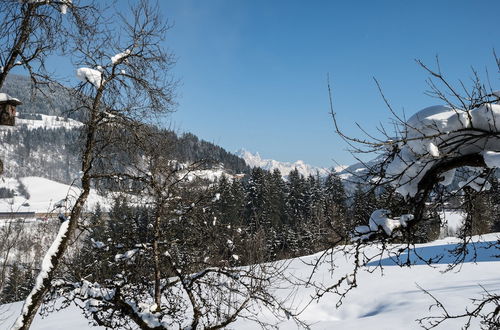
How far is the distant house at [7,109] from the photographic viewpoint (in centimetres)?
375

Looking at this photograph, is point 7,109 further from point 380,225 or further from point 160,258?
point 160,258

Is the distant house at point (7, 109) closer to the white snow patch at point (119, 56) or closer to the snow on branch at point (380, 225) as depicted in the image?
the white snow patch at point (119, 56)

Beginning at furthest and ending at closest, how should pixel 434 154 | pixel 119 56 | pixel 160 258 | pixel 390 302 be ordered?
pixel 390 302
pixel 160 258
pixel 119 56
pixel 434 154

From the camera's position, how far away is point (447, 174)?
3047 mm

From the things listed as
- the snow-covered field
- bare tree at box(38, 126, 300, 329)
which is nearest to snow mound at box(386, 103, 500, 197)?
bare tree at box(38, 126, 300, 329)

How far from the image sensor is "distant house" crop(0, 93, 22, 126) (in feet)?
12.3

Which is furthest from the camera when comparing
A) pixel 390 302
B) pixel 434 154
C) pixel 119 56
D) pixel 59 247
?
pixel 390 302

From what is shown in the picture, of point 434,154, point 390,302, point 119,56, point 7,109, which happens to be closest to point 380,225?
point 434,154

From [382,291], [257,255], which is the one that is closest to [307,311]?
[382,291]

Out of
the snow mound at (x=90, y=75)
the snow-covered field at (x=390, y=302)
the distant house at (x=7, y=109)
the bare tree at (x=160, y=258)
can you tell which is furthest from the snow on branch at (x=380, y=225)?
the snow-covered field at (x=390, y=302)

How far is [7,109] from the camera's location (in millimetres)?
3799

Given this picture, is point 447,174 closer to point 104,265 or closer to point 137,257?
point 137,257

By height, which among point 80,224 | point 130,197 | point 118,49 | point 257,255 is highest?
point 118,49

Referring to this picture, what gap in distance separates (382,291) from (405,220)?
42.0 feet
